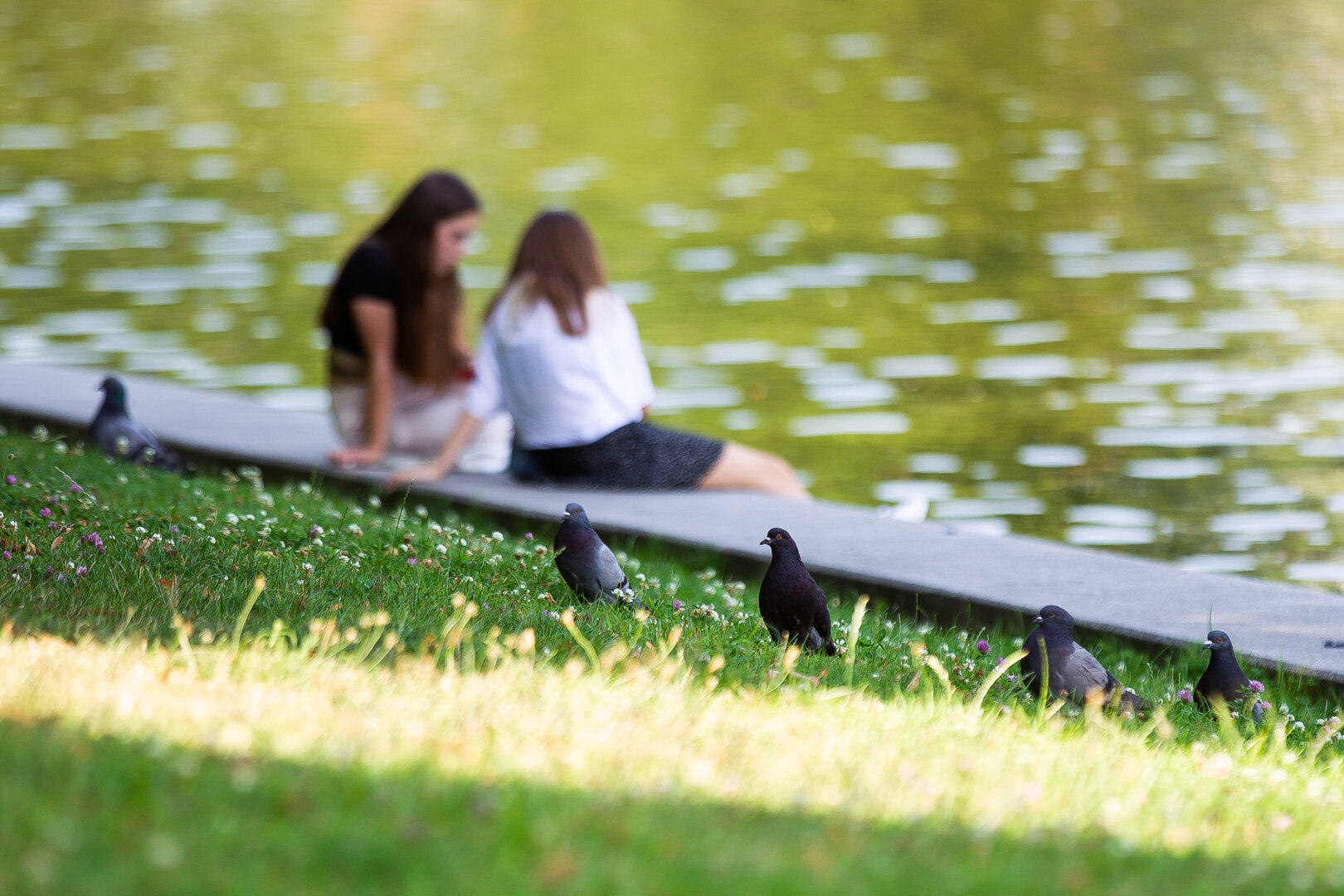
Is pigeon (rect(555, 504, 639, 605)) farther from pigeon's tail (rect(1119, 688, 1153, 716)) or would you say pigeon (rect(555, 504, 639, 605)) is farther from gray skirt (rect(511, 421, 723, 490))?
gray skirt (rect(511, 421, 723, 490))

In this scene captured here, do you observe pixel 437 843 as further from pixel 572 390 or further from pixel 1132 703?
pixel 572 390

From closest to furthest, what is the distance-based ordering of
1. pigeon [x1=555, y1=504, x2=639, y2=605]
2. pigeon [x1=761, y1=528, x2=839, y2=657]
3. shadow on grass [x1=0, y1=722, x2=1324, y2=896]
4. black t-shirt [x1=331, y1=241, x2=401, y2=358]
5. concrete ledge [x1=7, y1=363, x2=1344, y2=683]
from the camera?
shadow on grass [x1=0, y1=722, x2=1324, y2=896] < pigeon [x1=761, y1=528, x2=839, y2=657] < pigeon [x1=555, y1=504, x2=639, y2=605] < concrete ledge [x1=7, y1=363, x2=1344, y2=683] < black t-shirt [x1=331, y1=241, x2=401, y2=358]

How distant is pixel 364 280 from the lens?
903 centimetres

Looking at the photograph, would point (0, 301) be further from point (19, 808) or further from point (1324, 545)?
point (19, 808)

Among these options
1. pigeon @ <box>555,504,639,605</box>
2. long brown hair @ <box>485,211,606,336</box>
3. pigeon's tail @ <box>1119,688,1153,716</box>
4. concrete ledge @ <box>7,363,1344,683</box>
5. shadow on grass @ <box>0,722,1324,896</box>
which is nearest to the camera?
shadow on grass @ <box>0,722,1324,896</box>

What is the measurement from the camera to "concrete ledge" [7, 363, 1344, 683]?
679 cm

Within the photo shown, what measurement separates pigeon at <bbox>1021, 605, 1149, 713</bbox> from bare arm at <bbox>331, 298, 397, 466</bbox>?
4441mm

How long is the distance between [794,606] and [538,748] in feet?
6.26

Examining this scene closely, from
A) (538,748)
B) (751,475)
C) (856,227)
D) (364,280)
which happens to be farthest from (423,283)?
(856,227)

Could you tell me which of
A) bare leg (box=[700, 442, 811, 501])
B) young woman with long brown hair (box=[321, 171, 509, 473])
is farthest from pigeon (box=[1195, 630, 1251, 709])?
young woman with long brown hair (box=[321, 171, 509, 473])

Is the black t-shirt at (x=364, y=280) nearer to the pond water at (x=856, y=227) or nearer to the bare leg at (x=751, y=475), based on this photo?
the bare leg at (x=751, y=475)

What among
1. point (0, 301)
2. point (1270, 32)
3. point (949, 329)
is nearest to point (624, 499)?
point (949, 329)

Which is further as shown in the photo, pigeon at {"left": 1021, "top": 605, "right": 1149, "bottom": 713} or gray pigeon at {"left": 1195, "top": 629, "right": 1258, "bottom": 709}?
Result: gray pigeon at {"left": 1195, "top": 629, "right": 1258, "bottom": 709}

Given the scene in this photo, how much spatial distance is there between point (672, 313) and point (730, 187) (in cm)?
630
